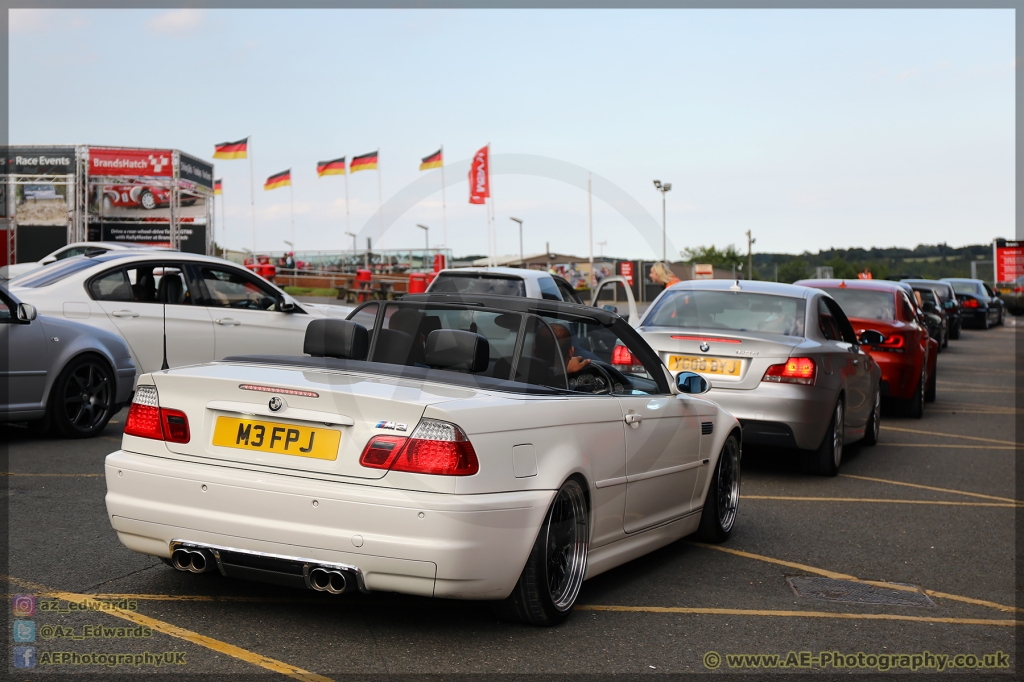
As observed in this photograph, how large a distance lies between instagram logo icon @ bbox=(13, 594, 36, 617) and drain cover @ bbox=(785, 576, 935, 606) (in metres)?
3.50

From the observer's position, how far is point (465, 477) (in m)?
3.97

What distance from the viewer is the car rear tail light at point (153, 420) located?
4.34 metres

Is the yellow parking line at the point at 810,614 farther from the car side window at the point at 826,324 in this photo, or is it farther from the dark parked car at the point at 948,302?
the dark parked car at the point at 948,302

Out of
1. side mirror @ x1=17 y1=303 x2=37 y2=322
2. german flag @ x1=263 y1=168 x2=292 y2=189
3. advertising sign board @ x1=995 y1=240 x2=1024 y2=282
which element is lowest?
side mirror @ x1=17 y1=303 x2=37 y2=322

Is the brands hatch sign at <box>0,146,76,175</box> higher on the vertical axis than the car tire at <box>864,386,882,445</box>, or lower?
higher

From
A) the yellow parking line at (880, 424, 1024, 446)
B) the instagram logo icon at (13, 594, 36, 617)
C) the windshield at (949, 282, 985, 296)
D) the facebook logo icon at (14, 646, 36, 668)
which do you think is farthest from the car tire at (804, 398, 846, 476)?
the windshield at (949, 282, 985, 296)

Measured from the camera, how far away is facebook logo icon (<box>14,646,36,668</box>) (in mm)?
3713

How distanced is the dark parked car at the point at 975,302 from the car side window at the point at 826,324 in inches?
1218

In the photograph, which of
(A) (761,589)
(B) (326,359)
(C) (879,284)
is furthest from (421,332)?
(C) (879,284)

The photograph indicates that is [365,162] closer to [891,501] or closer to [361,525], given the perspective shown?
[891,501]

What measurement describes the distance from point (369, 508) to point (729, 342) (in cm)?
490

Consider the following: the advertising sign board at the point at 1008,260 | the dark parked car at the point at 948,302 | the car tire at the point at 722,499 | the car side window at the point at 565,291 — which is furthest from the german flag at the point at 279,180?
the car tire at the point at 722,499

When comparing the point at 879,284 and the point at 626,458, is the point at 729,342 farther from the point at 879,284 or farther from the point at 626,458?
the point at 879,284

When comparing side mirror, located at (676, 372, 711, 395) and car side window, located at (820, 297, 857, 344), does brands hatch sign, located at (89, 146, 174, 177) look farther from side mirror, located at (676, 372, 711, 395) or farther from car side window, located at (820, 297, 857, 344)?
side mirror, located at (676, 372, 711, 395)
